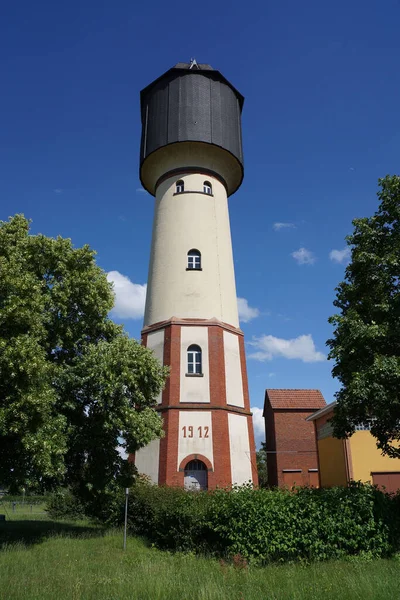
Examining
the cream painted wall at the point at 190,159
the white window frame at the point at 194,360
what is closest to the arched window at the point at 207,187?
the cream painted wall at the point at 190,159

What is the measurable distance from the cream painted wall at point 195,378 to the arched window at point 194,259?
3.31 m

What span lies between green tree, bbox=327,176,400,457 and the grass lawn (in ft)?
10.9

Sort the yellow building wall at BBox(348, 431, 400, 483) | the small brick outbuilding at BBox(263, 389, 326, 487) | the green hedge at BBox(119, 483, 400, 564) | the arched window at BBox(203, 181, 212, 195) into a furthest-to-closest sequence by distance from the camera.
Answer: the small brick outbuilding at BBox(263, 389, 326, 487) < the arched window at BBox(203, 181, 212, 195) < the yellow building wall at BBox(348, 431, 400, 483) < the green hedge at BBox(119, 483, 400, 564)

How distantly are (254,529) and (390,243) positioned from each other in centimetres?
808

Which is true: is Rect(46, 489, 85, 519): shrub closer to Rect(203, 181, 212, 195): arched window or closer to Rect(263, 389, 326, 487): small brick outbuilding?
Rect(263, 389, 326, 487): small brick outbuilding

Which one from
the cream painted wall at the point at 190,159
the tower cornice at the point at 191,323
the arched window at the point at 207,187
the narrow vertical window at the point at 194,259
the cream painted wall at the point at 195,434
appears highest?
the cream painted wall at the point at 190,159

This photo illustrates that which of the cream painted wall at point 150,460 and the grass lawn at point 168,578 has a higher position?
the cream painted wall at point 150,460

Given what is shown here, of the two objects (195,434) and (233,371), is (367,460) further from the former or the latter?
(195,434)

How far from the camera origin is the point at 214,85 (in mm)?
26953

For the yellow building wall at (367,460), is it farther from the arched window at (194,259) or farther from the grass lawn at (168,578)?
the grass lawn at (168,578)

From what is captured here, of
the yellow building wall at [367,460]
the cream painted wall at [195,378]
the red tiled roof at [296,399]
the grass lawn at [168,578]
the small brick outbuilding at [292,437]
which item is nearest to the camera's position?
the grass lawn at [168,578]

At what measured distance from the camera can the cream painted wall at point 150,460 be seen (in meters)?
20.3

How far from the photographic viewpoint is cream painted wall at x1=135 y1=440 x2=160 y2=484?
66.5 ft

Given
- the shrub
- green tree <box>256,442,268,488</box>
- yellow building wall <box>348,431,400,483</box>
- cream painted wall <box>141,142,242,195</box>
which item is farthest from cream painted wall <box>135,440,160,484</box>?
green tree <box>256,442,268,488</box>
